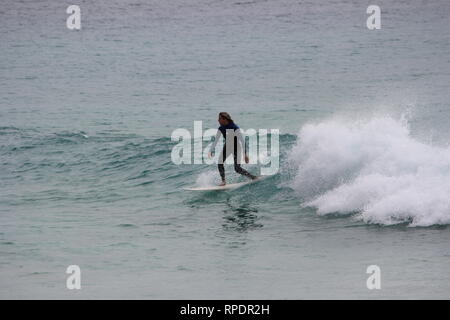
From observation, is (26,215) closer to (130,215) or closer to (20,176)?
(130,215)

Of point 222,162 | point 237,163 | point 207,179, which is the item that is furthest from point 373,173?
point 207,179

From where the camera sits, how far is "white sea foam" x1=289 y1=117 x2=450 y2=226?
16703 millimetres

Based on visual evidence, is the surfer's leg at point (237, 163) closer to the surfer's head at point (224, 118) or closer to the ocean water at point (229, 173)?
the ocean water at point (229, 173)

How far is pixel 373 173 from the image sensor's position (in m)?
18.5

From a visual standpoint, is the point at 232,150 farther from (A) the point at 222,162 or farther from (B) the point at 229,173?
(B) the point at 229,173

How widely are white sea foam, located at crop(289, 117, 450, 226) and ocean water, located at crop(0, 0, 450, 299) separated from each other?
0.04 meters

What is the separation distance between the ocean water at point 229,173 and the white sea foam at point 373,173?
0.04 meters

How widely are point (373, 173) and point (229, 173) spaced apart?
12.8 ft

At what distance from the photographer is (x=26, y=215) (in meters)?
18.7

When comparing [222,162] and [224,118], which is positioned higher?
[224,118]

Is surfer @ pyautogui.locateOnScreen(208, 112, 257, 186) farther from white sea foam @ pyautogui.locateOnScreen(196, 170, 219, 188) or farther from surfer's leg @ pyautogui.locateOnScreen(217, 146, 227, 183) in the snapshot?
white sea foam @ pyautogui.locateOnScreen(196, 170, 219, 188)

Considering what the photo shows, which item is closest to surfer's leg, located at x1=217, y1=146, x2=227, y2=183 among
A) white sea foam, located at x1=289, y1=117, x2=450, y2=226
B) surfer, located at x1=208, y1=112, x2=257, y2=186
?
surfer, located at x1=208, y1=112, x2=257, y2=186

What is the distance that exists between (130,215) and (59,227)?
162 centimetres
